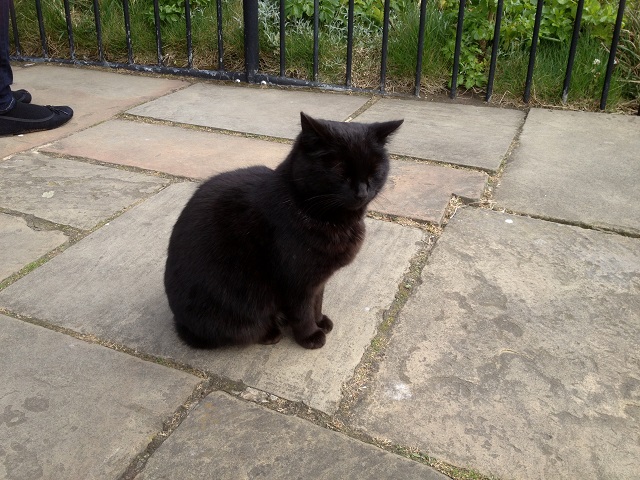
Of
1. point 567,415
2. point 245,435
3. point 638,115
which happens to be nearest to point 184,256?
point 245,435

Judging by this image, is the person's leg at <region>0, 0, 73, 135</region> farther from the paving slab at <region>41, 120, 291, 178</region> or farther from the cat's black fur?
the cat's black fur

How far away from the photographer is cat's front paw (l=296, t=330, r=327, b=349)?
1939 mm

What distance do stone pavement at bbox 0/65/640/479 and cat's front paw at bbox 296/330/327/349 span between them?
0.02m

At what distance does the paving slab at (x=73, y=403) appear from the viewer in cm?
151

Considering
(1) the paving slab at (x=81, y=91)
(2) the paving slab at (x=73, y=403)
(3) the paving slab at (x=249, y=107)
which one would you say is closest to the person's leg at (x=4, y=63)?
(1) the paving slab at (x=81, y=91)

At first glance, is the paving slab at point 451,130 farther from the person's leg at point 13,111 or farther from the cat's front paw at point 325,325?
the person's leg at point 13,111

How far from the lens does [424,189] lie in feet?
9.79

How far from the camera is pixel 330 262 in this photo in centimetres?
184

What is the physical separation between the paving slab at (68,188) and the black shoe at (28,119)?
15.0 inches

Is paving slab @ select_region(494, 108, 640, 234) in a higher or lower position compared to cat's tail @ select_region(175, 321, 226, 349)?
higher

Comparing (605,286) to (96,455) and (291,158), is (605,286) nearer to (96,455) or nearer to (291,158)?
(291,158)

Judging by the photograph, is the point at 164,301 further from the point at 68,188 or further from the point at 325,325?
the point at 68,188

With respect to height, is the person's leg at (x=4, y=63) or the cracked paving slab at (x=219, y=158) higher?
the person's leg at (x=4, y=63)

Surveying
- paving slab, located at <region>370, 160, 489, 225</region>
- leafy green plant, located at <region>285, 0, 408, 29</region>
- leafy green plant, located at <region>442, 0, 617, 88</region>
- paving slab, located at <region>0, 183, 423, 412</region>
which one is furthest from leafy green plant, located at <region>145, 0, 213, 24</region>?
paving slab, located at <region>0, 183, 423, 412</region>
